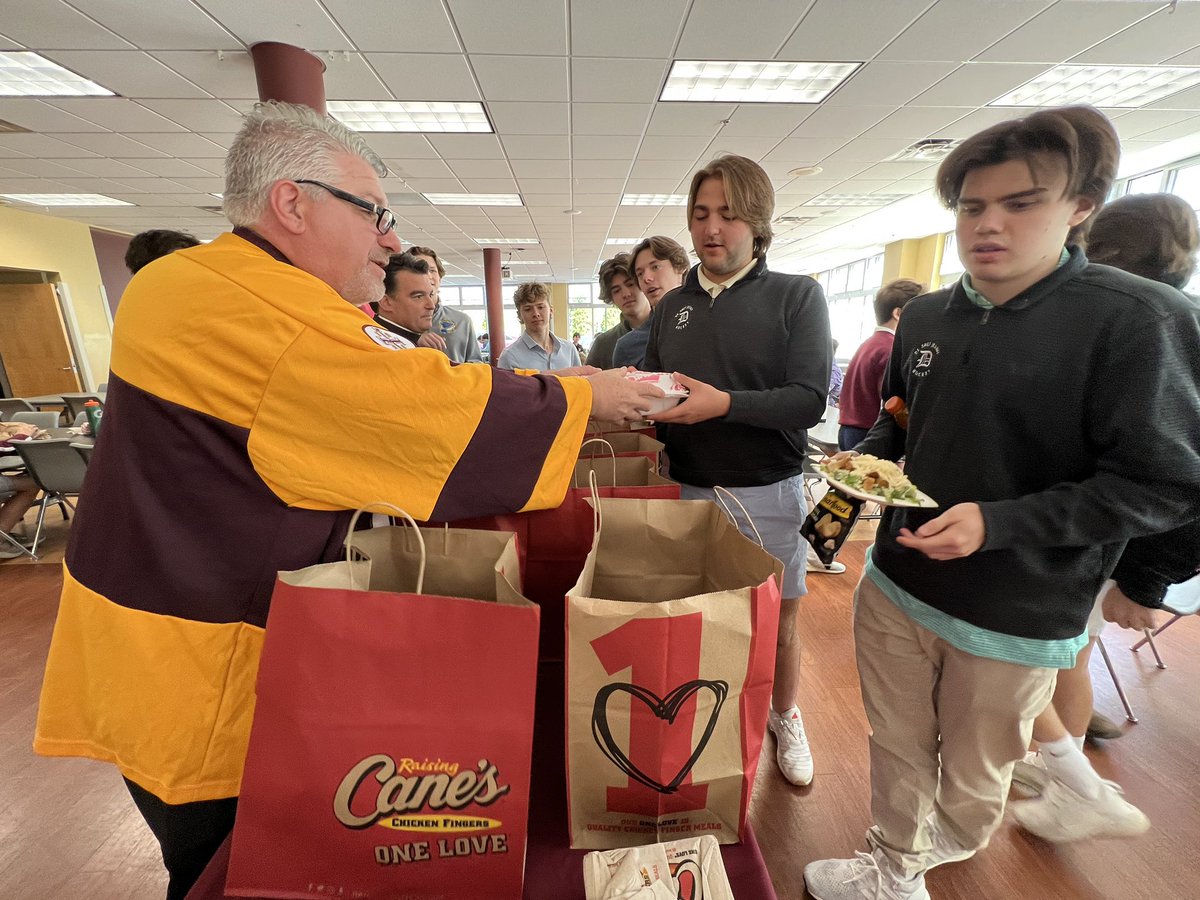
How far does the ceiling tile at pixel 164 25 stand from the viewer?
2.83 meters

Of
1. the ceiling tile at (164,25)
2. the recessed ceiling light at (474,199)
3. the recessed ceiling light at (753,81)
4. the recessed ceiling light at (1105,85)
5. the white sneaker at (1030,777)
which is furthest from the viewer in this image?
the recessed ceiling light at (474,199)

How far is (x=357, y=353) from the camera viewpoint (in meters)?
0.65

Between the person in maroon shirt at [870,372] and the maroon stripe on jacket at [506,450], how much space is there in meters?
2.64

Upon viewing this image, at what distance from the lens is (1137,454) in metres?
0.75

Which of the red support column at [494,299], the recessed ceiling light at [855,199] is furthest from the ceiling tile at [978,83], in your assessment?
the red support column at [494,299]

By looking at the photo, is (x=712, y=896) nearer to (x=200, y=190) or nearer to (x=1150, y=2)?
(x=1150, y=2)

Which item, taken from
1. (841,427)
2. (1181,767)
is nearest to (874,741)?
(1181,767)

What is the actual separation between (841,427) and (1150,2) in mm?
2914

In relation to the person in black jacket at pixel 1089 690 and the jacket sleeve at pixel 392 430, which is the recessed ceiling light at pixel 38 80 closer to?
the jacket sleeve at pixel 392 430

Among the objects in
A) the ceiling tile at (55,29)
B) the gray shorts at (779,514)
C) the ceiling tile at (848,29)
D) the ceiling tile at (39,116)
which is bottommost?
the gray shorts at (779,514)

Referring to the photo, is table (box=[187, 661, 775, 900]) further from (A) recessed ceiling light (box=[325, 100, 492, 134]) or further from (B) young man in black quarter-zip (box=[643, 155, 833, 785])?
(A) recessed ceiling light (box=[325, 100, 492, 134])

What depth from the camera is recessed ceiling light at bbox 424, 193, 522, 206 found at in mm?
6824

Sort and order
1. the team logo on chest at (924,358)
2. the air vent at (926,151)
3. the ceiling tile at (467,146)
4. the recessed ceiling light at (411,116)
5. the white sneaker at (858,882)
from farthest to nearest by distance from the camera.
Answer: the air vent at (926,151) → the ceiling tile at (467,146) → the recessed ceiling light at (411,116) → the white sneaker at (858,882) → the team logo on chest at (924,358)

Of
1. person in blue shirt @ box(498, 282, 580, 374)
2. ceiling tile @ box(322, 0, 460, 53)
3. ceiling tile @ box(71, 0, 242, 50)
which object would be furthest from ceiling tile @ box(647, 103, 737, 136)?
ceiling tile @ box(71, 0, 242, 50)
